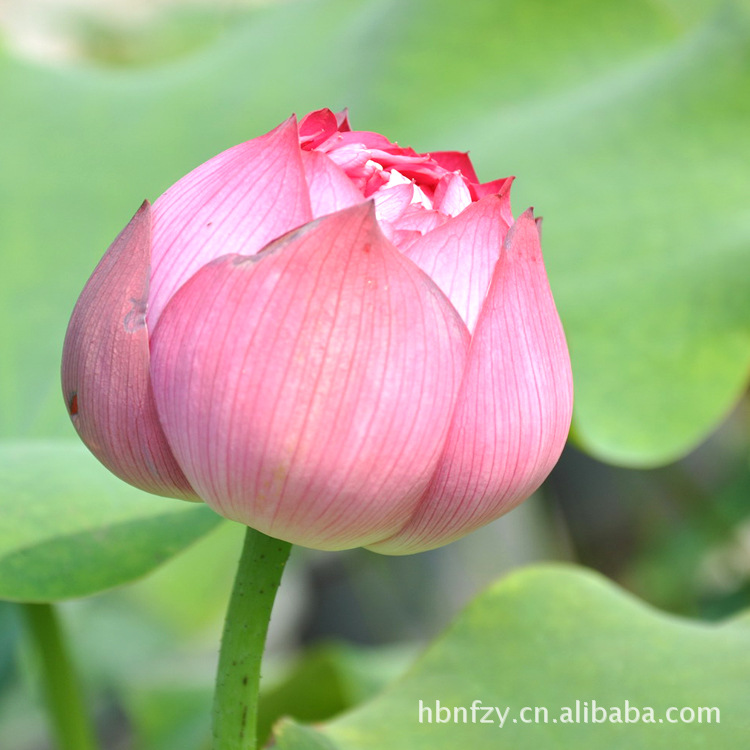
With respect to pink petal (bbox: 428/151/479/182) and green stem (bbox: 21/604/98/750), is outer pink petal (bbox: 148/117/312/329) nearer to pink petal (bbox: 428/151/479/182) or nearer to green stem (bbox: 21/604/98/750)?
pink petal (bbox: 428/151/479/182)

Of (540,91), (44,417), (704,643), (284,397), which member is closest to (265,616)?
(284,397)

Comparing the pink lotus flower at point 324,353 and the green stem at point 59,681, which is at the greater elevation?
the pink lotus flower at point 324,353

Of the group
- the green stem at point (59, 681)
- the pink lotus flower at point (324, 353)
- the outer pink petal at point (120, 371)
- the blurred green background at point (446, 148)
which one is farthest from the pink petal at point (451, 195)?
the green stem at point (59, 681)

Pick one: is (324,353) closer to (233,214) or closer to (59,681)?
(233,214)

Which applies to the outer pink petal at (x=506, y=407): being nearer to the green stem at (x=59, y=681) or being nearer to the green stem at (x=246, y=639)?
the green stem at (x=246, y=639)

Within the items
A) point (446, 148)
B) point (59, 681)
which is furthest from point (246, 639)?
point (446, 148)

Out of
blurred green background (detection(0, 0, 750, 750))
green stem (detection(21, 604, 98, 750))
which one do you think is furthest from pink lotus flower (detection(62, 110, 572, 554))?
green stem (detection(21, 604, 98, 750))
